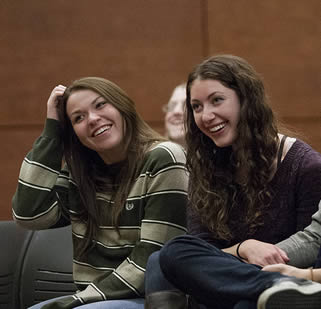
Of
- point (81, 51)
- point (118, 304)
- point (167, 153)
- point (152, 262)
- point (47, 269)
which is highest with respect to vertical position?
point (81, 51)

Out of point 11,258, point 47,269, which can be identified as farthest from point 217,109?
point 11,258

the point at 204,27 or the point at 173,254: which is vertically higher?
the point at 204,27

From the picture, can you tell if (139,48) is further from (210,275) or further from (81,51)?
(210,275)

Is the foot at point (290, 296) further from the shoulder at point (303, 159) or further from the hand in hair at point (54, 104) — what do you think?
the hand in hair at point (54, 104)

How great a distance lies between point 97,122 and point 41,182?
0.89 ft

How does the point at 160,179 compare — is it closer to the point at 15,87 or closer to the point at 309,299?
the point at 309,299

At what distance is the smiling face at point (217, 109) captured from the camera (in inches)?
76.3

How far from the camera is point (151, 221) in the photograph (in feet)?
6.48

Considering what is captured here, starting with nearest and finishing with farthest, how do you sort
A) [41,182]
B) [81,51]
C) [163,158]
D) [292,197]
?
[292,197] → [163,158] → [41,182] → [81,51]

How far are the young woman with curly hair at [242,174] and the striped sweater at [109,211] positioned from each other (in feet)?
0.21

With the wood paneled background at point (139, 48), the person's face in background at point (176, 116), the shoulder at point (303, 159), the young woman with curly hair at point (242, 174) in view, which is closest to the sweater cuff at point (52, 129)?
the young woman with curly hair at point (242, 174)

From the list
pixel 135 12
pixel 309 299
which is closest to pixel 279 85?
pixel 135 12

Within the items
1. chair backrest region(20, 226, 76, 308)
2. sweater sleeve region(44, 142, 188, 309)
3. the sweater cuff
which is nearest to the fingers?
sweater sleeve region(44, 142, 188, 309)

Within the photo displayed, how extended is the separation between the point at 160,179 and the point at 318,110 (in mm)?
1656
